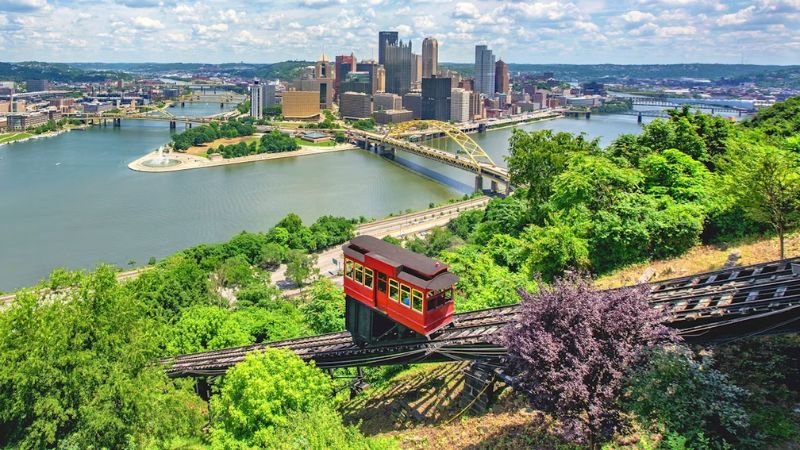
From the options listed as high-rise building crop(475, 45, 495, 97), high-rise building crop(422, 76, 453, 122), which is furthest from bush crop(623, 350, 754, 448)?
high-rise building crop(475, 45, 495, 97)

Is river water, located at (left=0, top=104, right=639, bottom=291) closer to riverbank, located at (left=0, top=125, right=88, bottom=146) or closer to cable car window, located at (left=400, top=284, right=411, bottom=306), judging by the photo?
riverbank, located at (left=0, top=125, right=88, bottom=146)

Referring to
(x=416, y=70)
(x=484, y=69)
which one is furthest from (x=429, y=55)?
(x=484, y=69)

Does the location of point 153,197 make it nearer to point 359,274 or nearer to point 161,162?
point 161,162

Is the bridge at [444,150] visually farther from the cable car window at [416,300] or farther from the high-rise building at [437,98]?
the cable car window at [416,300]

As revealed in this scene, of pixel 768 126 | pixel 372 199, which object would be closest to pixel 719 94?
pixel 372 199

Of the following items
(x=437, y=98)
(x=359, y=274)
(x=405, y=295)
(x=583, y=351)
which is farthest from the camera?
(x=437, y=98)

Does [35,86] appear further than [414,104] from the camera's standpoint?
Yes

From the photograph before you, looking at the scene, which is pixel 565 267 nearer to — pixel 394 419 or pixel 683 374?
pixel 394 419
